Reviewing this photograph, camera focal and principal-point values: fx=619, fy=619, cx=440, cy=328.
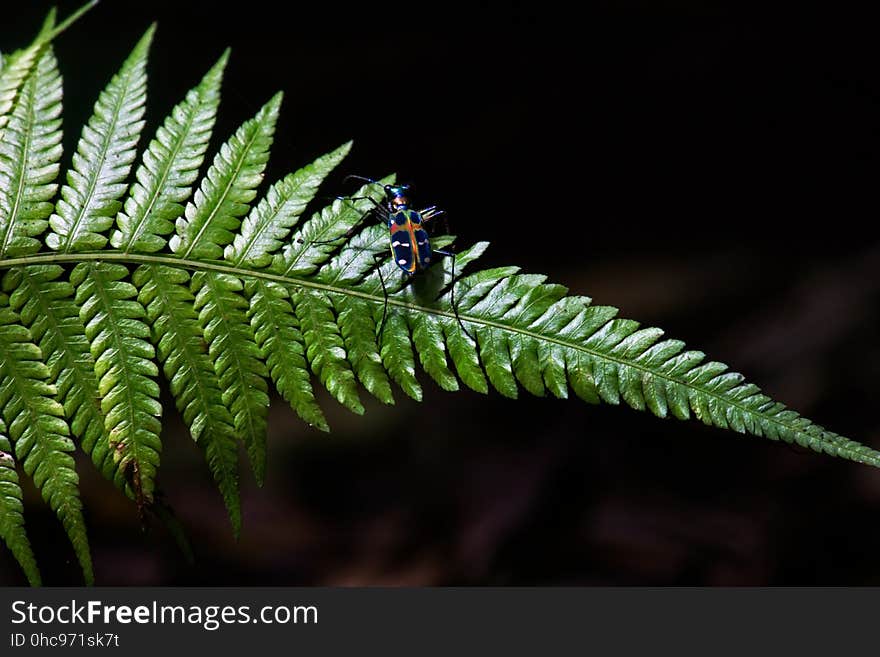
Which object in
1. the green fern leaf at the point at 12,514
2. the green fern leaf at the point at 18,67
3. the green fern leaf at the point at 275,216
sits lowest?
the green fern leaf at the point at 12,514

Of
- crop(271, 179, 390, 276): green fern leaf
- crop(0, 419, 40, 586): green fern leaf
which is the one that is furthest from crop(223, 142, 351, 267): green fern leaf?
crop(0, 419, 40, 586): green fern leaf

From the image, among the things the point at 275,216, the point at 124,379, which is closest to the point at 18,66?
the point at 275,216

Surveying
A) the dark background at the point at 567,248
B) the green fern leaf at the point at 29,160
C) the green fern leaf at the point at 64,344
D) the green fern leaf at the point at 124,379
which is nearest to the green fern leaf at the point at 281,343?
the green fern leaf at the point at 124,379

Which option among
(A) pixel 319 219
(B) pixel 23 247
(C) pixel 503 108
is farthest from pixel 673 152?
(B) pixel 23 247

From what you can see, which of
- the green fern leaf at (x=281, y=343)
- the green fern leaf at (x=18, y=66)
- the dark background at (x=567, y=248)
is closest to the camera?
the green fern leaf at (x=18, y=66)

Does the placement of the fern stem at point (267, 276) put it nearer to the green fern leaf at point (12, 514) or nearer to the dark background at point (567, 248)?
the green fern leaf at point (12, 514)

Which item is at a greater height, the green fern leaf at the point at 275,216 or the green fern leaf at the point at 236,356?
the green fern leaf at the point at 275,216
